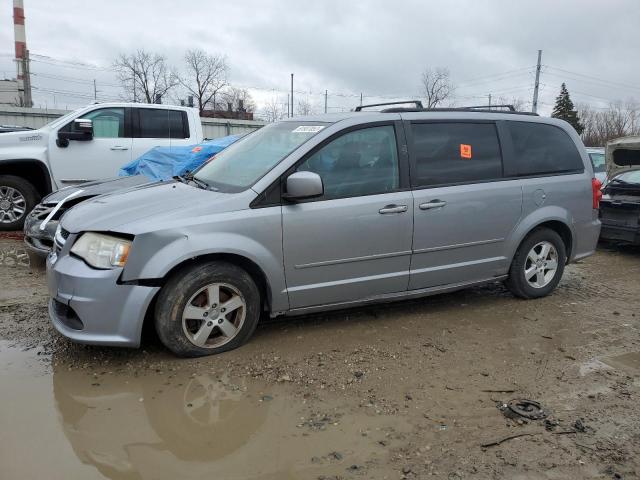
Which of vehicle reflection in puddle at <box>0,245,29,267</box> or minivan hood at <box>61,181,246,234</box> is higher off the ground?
minivan hood at <box>61,181,246,234</box>

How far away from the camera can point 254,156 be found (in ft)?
14.1

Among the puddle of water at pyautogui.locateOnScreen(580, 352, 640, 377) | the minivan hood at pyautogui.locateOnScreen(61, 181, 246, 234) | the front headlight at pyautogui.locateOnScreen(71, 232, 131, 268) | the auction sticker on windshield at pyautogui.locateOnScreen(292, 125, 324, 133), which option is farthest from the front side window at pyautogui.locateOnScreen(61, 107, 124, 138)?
the puddle of water at pyautogui.locateOnScreen(580, 352, 640, 377)

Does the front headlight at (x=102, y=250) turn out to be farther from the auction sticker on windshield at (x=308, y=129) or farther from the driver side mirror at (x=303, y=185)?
the auction sticker on windshield at (x=308, y=129)

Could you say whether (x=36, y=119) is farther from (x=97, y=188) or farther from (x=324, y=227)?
(x=324, y=227)

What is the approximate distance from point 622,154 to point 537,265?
19.1 ft

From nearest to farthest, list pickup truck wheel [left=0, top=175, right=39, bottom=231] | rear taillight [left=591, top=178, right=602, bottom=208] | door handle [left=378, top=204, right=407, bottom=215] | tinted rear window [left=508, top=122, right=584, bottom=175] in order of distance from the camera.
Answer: door handle [left=378, top=204, right=407, bottom=215]
tinted rear window [left=508, top=122, right=584, bottom=175]
rear taillight [left=591, top=178, right=602, bottom=208]
pickup truck wheel [left=0, top=175, right=39, bottom=231]

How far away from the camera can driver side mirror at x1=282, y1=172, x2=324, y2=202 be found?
369 cm

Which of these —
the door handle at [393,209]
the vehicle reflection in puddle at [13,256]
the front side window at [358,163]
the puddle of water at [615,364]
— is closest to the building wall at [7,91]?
the vehicle reflection in puddle at [13,256]

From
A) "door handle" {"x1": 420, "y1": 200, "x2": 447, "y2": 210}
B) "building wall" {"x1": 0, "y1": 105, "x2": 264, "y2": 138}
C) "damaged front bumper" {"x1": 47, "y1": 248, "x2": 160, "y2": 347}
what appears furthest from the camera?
"building wall" {"x1": 0, "y1": 105, "x2": 264, "y2": 138}

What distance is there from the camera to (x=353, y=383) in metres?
3.40

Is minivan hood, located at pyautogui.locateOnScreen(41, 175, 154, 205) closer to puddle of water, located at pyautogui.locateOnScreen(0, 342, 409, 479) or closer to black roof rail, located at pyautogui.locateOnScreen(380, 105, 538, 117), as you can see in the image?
puddle of water, located at pyautogui.locateOnScreen(0, 342, 409, 479)

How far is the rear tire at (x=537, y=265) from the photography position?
16.4ft

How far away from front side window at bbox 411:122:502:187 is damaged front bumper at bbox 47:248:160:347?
7.77 feet

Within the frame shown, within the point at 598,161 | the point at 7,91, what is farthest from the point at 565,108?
the point at 7,91
